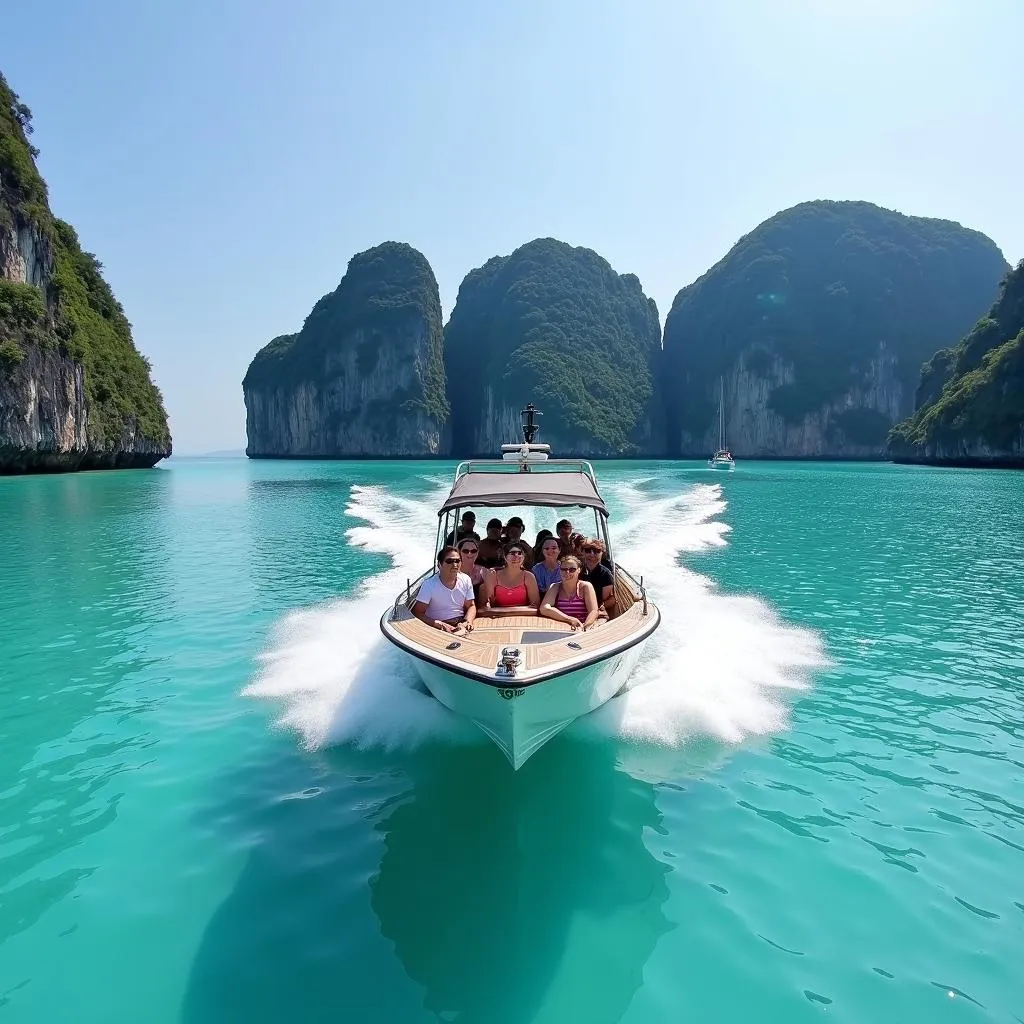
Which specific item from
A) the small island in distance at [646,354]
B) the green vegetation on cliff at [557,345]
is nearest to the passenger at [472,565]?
the small island in distance at [646,354]

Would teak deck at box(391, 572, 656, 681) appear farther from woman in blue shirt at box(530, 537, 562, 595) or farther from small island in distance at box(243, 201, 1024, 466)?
small island in distance at box(243, 201, 1024, 466)

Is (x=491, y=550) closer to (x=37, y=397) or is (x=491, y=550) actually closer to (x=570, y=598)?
(x=570, y=598)

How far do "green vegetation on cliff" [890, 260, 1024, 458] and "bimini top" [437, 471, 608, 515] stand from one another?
228 ft

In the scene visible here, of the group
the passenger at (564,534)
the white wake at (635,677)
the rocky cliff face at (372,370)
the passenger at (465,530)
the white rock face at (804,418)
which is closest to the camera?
the white wake at (635,677)

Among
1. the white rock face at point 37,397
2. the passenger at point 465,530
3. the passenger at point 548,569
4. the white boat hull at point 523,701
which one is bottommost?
the white boat hull at point 523,701

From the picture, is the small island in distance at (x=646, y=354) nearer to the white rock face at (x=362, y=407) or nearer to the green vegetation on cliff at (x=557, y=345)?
the white rock face at (x=362, y=407)

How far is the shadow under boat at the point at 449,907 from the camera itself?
374cm

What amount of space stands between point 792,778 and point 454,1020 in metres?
3.69

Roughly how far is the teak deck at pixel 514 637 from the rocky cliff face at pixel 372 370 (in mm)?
128875

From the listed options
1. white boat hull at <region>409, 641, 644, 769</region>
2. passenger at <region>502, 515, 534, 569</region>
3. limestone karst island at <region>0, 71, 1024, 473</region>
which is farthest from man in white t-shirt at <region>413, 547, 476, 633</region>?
limestone karst island at <region>0, 71, 1024, 473</region>

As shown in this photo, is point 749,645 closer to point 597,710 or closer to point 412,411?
point 597,710

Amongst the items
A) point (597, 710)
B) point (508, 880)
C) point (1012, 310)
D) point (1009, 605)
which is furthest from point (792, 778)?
point (1012, 310)

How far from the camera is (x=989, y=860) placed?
15.9 feet

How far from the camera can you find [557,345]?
14512 centimetres
